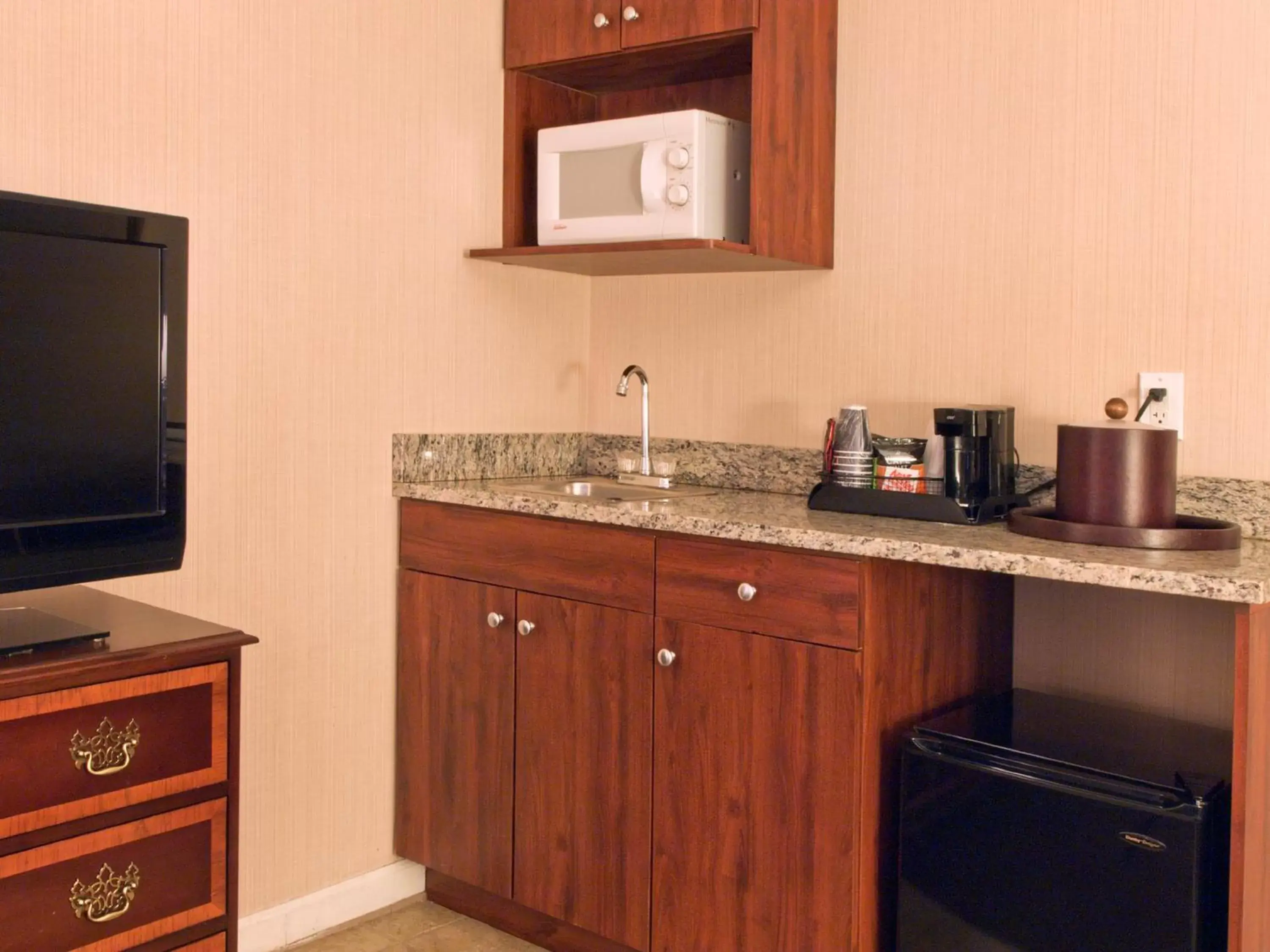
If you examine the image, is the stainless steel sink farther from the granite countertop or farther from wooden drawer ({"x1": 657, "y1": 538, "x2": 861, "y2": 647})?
wooden drawer ({"x1": 657, "y1": 538, "x2": 861, "y2": 647})

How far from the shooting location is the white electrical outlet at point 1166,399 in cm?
213

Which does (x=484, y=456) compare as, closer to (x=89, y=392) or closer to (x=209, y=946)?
(x=89, y=392)

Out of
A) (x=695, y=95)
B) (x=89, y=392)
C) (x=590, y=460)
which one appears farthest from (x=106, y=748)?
(x=695, y=95)

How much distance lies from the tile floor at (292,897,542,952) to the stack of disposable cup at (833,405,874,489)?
114cm

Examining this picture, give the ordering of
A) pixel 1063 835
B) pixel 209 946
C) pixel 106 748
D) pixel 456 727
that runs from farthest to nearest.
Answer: pixel 456 727 < pixel 1063 835 < pixel 209 946 < pixel 106 748

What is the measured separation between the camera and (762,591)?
6.64ft

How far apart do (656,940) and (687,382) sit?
1.26 metres

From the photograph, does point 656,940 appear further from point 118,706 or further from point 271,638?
point 118,706

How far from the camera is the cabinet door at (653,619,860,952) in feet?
6.37

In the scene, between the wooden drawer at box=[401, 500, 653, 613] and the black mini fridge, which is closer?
the black mini fridge

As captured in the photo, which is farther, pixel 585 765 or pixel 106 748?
pixel 585 765

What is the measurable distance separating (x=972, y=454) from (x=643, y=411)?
87 cm

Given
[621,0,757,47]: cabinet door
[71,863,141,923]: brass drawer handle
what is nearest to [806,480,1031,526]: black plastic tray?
[621,0,757,47]: cabinet door

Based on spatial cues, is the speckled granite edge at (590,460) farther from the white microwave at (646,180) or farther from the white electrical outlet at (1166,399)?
the white microwave at (646,180)
